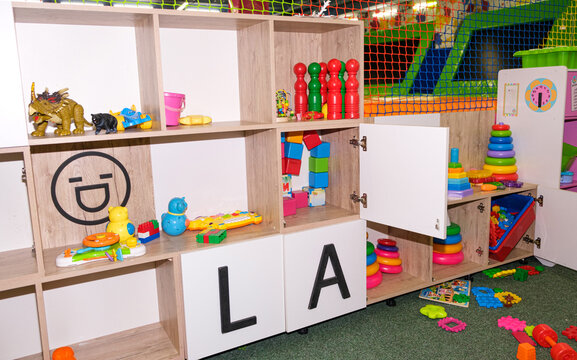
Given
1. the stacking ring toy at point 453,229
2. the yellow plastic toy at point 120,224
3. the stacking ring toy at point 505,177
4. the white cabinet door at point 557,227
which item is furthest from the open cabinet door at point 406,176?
the white cabinet door at point 557,227

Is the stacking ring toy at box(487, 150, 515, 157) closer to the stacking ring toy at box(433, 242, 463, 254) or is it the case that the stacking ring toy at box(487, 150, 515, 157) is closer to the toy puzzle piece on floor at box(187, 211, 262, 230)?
the stacking ring toy at box(433, 242, 463, 254)

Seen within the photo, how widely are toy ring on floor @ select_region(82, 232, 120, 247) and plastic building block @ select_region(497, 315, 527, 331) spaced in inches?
73.3

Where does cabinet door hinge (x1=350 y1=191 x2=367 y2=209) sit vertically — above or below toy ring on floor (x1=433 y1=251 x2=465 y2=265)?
above

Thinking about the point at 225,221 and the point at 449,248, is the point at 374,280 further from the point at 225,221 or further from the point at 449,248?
the point at 225,221

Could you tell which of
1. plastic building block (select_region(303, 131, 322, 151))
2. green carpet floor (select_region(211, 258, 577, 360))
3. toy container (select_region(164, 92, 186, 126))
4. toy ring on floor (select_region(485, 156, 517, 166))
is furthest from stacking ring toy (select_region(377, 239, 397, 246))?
toy container (select_region(164, 92, 186, 126))

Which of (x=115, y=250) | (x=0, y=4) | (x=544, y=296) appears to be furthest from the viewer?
(x=544, y=296)

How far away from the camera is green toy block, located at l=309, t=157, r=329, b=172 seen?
2.50m

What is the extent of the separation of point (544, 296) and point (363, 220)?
1.16 m

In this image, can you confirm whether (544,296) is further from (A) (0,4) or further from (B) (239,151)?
(A) (0,4)

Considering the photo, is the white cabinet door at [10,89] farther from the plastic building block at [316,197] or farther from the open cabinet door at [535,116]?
the open cabinet door at [535,116]

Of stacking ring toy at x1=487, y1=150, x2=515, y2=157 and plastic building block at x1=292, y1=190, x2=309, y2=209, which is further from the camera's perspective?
stacking ring toy at x1=487, y1=150, x2=515, y2=157

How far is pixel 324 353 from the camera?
2.12m

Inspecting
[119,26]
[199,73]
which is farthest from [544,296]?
[119,26]

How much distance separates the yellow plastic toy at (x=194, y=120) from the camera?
2062 millimetres
